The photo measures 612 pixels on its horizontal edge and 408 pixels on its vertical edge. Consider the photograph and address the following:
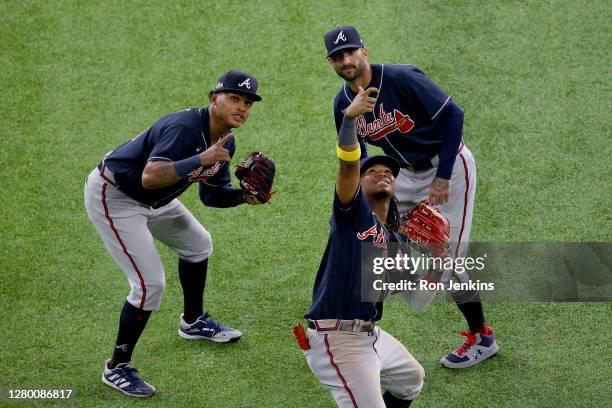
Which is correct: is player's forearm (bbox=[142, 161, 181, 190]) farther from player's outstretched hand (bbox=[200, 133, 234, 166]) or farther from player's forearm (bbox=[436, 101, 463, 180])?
player's forearm (bbox=[436, 101, 463, 180])

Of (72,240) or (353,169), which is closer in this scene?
(353,169)

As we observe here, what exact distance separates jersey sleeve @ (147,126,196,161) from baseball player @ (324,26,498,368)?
3.23 ft

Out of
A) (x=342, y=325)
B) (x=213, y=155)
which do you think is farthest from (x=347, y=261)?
(x=213, y=155)

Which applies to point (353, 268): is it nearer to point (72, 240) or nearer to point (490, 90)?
point (72, 240)

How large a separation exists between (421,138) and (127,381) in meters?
2.34

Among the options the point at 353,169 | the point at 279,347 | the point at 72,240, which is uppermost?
the point at 353,169

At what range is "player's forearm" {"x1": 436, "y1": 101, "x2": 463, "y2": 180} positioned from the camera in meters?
6.24

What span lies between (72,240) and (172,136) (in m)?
2.11

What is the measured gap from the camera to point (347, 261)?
17.3ft

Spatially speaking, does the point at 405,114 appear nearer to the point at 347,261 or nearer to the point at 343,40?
the point at 343,40

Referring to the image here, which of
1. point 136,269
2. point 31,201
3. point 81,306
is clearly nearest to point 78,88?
point 31,201

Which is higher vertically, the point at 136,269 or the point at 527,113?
the point at 527,113

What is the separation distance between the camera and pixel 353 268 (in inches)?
208

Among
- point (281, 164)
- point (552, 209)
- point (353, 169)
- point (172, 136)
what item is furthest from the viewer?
point (281, 164)
